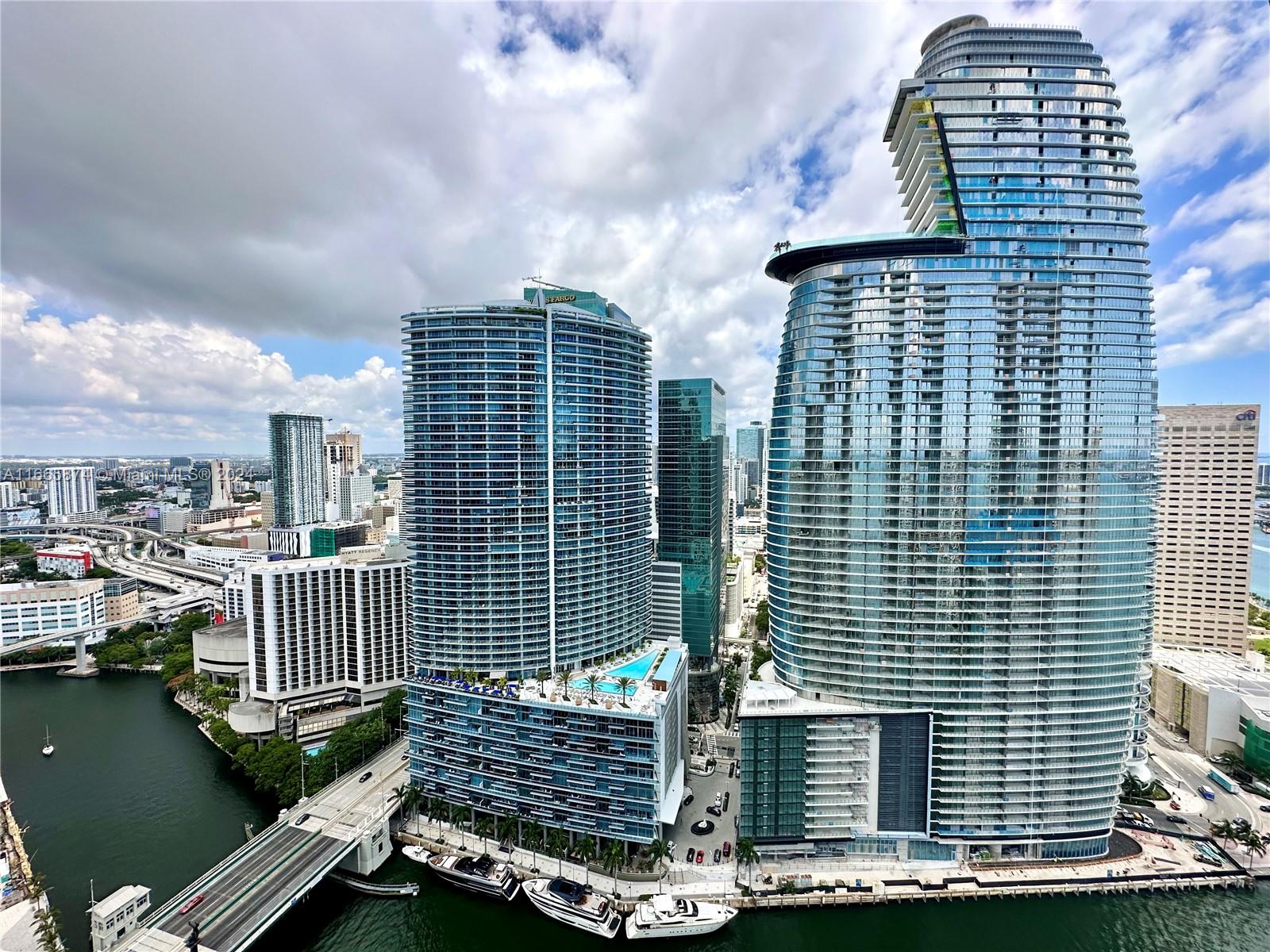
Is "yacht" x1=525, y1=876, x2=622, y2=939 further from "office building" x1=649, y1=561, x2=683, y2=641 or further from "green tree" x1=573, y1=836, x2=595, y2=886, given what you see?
"office building" x1=649, y1=561, x2=683, y2=641

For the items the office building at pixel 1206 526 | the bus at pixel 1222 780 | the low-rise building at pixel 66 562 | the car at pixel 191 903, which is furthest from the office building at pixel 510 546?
the low-rise building at pixel 66 562

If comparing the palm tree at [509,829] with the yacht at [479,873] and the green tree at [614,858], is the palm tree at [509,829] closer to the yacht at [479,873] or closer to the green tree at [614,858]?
the yacht at [479,873]

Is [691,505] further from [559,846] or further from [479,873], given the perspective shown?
[479,873]

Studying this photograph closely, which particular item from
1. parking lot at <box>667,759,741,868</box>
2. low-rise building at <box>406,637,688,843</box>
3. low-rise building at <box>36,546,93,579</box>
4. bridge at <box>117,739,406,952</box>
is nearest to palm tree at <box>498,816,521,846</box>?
low-rise building at <box>406,637,688,843</box>

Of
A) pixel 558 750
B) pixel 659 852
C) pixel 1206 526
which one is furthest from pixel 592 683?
pixel 1206 526

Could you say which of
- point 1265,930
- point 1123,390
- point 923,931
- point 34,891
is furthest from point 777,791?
point 34,891

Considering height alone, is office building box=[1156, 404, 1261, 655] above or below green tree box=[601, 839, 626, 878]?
above
